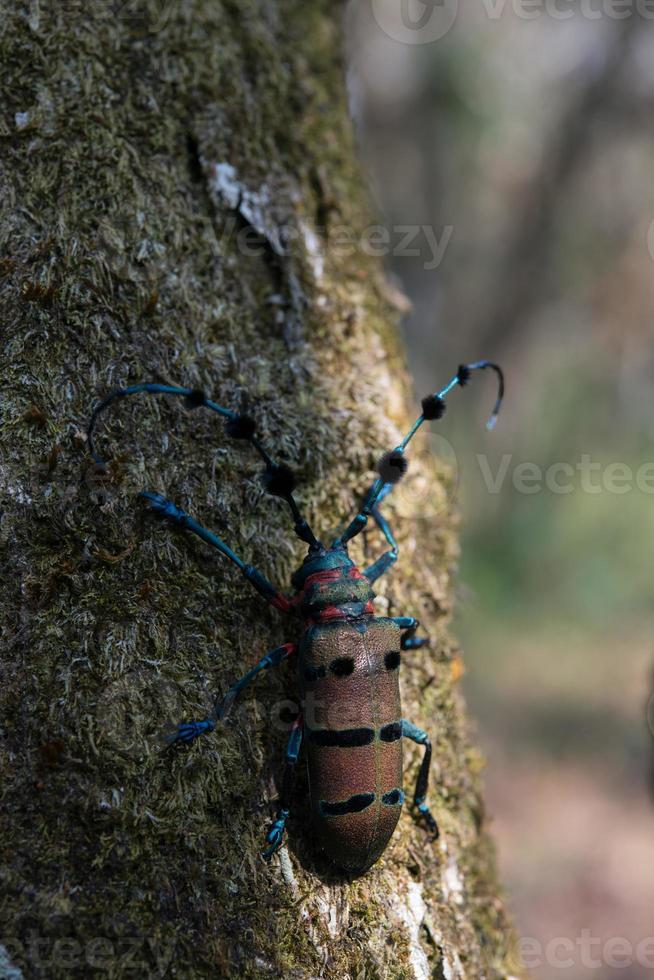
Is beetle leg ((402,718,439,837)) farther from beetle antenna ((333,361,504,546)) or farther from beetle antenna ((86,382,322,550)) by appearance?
beetle antenna ((86,382,322,550))

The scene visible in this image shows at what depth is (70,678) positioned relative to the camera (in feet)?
8.28

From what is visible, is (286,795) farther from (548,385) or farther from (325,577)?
(548,385)

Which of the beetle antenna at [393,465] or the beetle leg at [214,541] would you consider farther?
the beetle antenna at [393,465]

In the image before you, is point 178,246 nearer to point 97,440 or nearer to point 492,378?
point 97,440

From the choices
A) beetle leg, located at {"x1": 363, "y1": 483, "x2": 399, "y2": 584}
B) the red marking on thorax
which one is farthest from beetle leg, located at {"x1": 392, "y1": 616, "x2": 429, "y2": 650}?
the red marking on thorax

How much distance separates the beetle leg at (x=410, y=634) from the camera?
3164 millimetres

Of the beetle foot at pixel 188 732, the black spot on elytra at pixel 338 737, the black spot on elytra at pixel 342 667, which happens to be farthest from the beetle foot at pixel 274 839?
the black spot on elytra at pixel 342 667

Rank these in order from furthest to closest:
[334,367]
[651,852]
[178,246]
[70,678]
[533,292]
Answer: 1. [533,292]
2. [651,852]
3. [334,367]
4. [178,246]
5. [70,678]

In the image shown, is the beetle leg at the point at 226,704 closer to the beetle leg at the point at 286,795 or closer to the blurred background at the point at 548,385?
the beetle leg at the point at 286,795

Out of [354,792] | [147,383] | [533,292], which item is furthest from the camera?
[533,292]

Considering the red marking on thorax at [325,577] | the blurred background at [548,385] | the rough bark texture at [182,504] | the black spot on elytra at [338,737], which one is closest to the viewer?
the rough bark texture at [182,504]

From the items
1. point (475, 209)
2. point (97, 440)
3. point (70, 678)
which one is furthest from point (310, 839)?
point (475, 209)

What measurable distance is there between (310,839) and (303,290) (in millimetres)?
2256

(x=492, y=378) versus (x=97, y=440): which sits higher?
(x=492, y=378)
